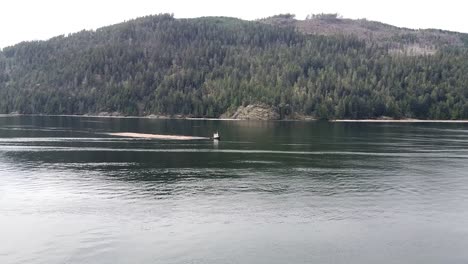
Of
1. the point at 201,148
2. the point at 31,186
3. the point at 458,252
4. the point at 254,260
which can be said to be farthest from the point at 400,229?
the point at 201,148

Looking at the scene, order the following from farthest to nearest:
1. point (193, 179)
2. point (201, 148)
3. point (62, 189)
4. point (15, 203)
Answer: point (201, 148) < point (193, 179) < point (62, 189) < point (15, 203)

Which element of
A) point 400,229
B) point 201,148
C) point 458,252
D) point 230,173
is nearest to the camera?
point 458,252

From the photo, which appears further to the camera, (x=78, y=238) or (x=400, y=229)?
(x=400, y=229)

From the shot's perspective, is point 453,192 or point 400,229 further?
point 453,192

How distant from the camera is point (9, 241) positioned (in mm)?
51781

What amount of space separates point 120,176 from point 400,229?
176ft

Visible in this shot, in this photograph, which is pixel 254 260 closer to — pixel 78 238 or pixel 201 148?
pixel 78 238

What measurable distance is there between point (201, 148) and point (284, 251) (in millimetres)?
100596

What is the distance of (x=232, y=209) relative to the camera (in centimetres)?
6638

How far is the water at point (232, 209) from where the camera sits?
48969 mm

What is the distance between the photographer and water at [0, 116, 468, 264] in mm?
48969

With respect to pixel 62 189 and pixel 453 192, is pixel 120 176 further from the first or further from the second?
pixel 453 192

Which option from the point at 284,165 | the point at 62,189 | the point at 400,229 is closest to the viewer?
the point at 400,229

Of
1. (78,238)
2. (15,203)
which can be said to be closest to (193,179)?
(15,203)
